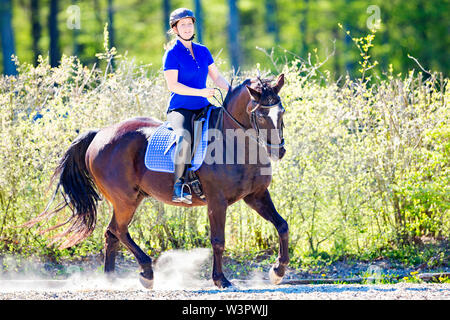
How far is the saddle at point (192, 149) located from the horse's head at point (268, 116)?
0.62m

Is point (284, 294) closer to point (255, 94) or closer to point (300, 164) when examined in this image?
point (255, 94)

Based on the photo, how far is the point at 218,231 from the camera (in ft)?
21.6

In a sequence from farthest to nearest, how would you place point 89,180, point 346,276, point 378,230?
point 378,230, point 346,276, point 89,180

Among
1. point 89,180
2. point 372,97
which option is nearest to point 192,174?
point 89,180

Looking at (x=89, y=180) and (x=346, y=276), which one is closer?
(x=89, y=180)

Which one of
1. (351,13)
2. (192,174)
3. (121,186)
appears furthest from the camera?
(351,13)

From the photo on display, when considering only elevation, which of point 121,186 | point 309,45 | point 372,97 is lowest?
point 121,186

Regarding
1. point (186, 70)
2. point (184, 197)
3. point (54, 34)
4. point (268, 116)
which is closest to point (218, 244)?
point (184, 197)

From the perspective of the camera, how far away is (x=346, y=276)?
860 cm

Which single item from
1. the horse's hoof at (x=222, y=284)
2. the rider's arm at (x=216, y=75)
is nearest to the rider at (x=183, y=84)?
the rider's arm at (x=216, y=75)

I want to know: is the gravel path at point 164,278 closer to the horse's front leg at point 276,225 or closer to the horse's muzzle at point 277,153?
the horse's front leg at point 276,225
